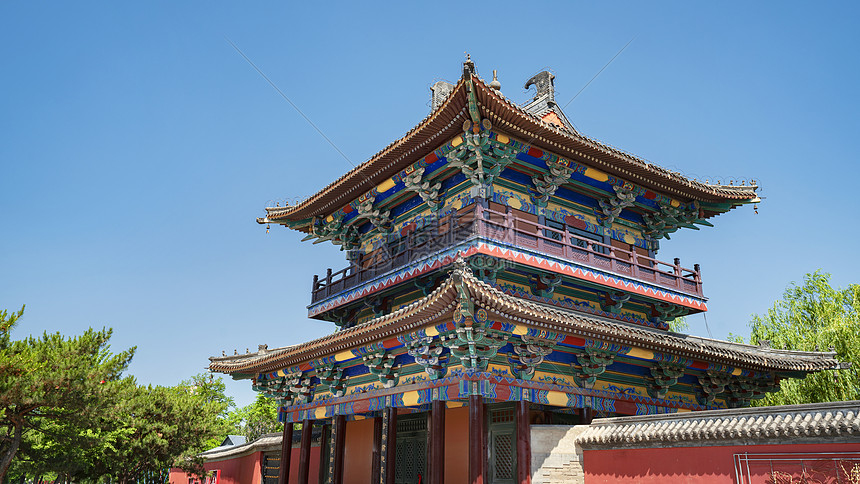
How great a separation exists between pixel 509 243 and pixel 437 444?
16.5 ft

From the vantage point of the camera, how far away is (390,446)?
48.8 ft

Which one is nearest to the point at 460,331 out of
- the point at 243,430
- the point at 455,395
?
the point at 455,395

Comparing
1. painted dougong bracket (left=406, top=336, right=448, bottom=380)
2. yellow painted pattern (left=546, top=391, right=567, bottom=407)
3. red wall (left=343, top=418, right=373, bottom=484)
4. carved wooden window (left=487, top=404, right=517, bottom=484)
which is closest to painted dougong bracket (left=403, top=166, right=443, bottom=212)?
painted dougong bracket (left=406, top=336, right=448, bottom=380)

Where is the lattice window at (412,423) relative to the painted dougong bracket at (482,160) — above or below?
below

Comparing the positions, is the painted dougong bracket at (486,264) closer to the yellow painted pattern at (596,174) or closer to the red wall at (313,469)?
the yellow painted pattern at (596,174)

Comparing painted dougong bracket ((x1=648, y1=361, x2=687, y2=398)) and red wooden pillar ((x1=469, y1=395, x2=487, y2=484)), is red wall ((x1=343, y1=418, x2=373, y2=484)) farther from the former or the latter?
painted dougong bracket ((x1=648, y1=361, x2=687, y2=398))

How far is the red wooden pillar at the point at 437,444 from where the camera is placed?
41.0ft

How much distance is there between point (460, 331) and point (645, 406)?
6.20m

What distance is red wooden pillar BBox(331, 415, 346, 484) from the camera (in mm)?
16953

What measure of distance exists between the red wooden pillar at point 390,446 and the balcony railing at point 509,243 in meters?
4.14

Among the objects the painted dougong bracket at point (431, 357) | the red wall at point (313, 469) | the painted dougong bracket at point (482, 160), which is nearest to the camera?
the painted dougong bracket at point (431, 357)

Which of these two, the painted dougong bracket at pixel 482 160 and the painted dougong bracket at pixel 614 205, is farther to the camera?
the painted dougong bracket at pixel 614 205

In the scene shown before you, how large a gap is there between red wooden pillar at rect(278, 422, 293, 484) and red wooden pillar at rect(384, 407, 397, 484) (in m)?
5.03

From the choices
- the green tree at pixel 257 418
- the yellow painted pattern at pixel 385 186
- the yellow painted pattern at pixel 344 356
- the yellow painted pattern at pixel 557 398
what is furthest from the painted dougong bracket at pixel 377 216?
the green tree at pixel 257 418
